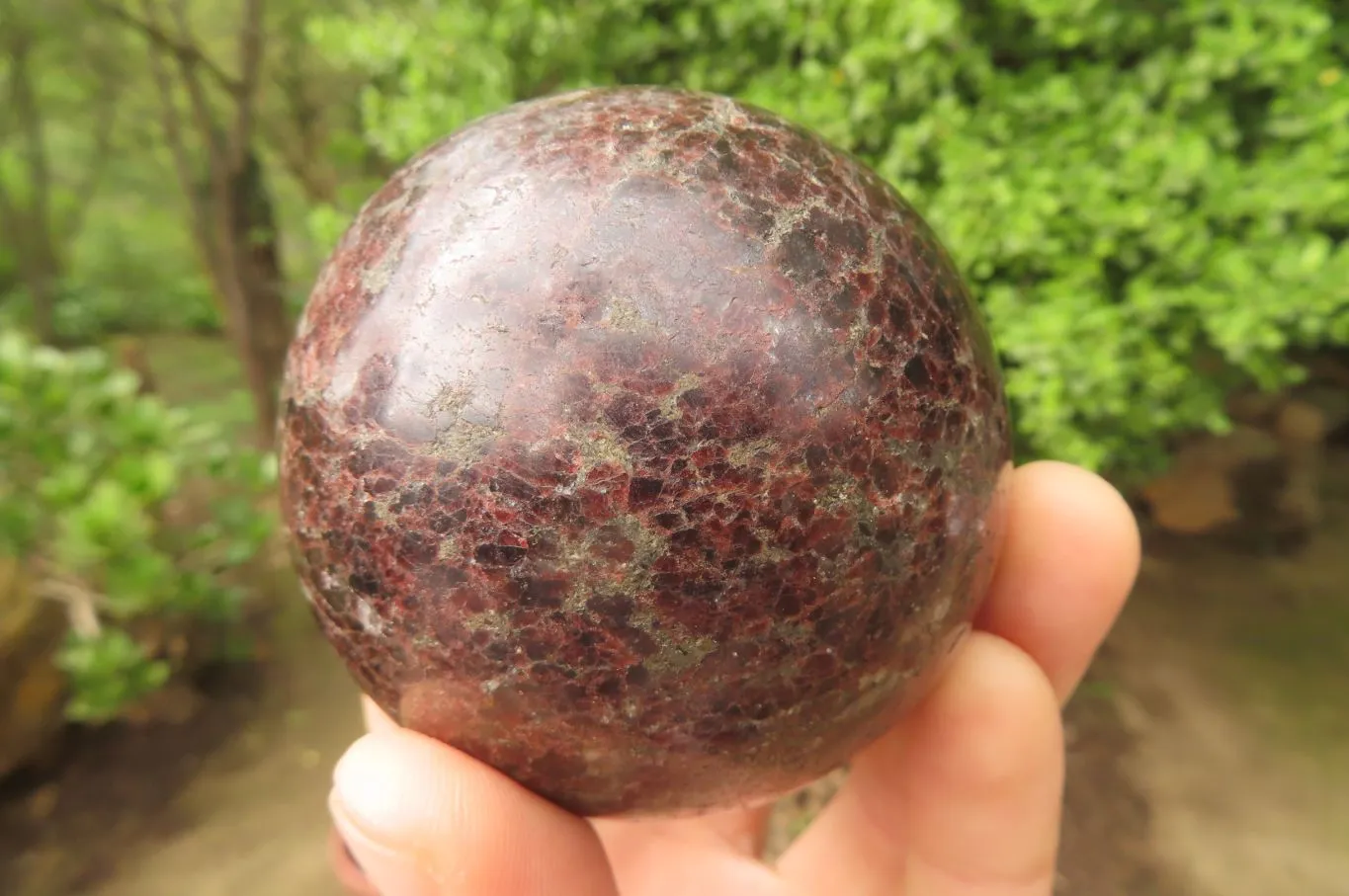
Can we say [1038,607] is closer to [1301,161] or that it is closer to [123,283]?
[1301,161]

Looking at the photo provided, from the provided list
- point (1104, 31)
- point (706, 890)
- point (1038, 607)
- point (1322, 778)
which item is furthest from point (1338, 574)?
point (706, 890)

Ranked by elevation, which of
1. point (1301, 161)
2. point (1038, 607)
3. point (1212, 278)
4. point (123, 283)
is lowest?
point (123, 283)

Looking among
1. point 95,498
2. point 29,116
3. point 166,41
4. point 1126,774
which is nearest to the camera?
point 95,498

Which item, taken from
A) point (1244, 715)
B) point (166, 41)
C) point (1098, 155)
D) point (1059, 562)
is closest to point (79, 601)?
point (166, 41)

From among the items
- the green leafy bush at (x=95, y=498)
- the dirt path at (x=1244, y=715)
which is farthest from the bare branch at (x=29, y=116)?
the dirt path at (x=1244, y=715)

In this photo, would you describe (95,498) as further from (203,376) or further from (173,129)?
(203,376)

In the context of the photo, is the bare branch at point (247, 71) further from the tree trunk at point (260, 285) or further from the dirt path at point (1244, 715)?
the dirt path at point (1244, 715)

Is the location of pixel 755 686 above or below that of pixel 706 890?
above
